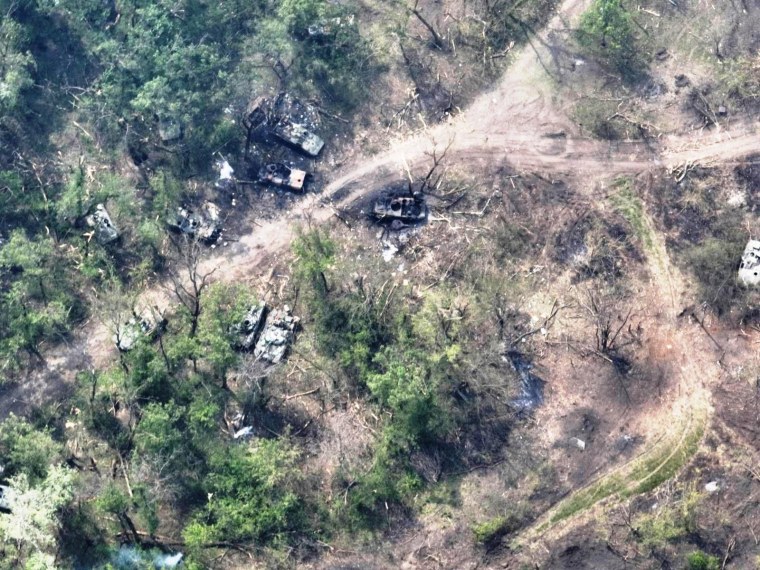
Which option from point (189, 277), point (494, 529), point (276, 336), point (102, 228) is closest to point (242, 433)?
point (276, 336)

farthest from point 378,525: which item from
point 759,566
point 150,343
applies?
point 759,566

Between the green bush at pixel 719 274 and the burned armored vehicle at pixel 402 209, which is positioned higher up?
the burned armored vehicle at pixel 402 209

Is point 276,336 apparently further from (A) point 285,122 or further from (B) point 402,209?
(A) point 285,122

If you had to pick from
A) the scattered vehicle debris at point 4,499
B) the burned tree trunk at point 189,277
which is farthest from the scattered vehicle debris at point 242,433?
the scattered vehicle debris at point 4,499

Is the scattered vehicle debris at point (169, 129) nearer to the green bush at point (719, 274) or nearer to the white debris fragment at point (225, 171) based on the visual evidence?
the white debris fragment at point (225, 171)

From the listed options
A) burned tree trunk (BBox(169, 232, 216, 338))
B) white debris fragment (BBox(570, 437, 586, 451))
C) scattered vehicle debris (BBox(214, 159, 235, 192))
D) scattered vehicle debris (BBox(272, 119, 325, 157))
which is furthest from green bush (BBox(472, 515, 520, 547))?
scattered vehicle debris (BBox(214, 159, 235, 192))
